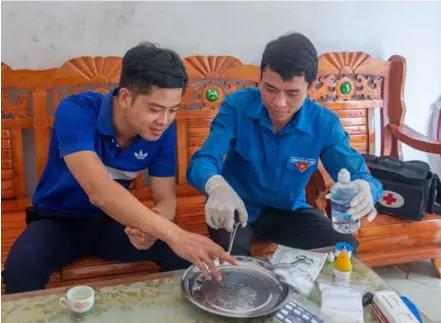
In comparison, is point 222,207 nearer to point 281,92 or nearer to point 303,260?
point 303,260

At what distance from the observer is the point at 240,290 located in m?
1.31

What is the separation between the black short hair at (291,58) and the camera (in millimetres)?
1561

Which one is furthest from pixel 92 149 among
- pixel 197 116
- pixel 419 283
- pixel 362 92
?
pixel 419 283

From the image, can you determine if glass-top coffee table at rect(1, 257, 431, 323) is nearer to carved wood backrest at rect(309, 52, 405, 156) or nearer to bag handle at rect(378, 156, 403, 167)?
bag handle at rect(378, 156, 403, 167)

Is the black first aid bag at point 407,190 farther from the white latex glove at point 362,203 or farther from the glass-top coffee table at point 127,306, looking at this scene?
the glass-top coffee table at point 127,306

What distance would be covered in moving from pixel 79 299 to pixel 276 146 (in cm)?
88

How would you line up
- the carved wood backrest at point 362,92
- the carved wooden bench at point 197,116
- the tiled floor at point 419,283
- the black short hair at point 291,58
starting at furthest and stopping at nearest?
the carved wood backrest at point 362,92 → the tiled floor at point 419,283 → the carved wooden bench at point 197,116 → the black short hair at point 291,58

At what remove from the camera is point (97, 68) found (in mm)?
2084

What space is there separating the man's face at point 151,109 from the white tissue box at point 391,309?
0.77 m

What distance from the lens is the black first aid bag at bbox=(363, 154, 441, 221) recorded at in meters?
2.11

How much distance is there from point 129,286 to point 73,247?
1.30 feet

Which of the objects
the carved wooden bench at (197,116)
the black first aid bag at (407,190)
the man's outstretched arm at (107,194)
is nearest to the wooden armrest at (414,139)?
the carved wooden bench at (197,116)

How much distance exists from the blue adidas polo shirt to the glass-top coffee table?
43 cm

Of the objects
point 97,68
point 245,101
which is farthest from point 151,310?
point 97,68
